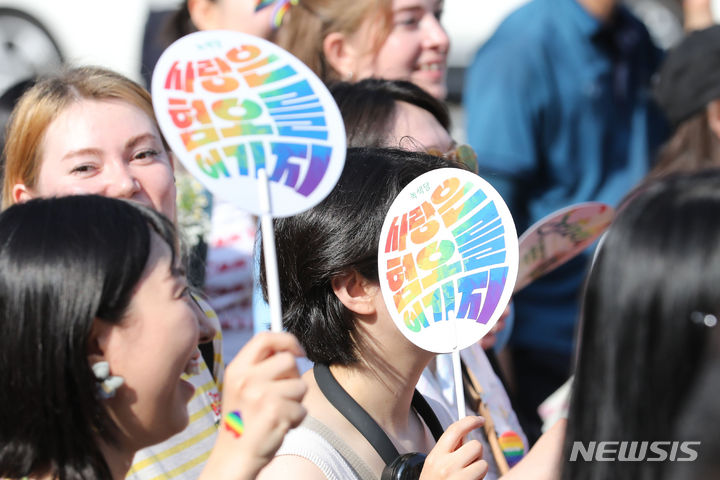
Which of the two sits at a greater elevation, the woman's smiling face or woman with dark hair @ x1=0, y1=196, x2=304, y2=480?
the woman's smiling face

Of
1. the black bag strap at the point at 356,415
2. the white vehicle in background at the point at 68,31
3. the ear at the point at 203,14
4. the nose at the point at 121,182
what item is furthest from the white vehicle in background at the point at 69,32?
the black bag strap at the point at 356,415

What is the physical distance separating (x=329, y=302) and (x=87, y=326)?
1.84 ft

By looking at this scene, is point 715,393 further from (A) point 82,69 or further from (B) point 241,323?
(B) point 241,323

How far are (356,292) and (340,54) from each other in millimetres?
1546

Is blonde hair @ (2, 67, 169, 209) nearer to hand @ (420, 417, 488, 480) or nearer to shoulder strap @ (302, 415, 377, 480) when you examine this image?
shoulder strap @ (302, 415, 377, 480)

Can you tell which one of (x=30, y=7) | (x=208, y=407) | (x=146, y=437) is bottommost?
(x=208, y=407)

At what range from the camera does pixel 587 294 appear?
1.40 metres

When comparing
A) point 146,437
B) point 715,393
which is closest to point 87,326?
point 146,437

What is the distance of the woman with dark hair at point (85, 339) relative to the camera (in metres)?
1.59

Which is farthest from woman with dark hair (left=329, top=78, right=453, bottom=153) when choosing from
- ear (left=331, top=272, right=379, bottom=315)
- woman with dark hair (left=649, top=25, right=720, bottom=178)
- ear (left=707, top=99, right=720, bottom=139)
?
ear (left=707, top=99, right=720, bottom=139)

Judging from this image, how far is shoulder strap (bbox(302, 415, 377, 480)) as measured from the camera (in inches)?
70.8

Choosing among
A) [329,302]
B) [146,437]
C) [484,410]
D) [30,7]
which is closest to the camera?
[146,437]

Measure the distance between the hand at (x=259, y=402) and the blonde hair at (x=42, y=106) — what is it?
1.08 meters

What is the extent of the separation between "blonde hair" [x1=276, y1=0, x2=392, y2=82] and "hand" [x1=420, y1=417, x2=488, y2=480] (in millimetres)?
1757
